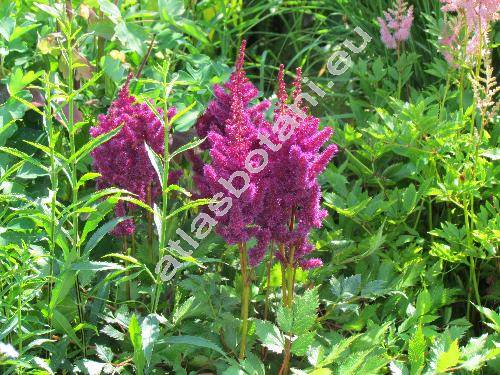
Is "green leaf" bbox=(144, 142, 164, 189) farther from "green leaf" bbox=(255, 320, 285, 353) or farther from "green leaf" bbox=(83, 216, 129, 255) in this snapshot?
"green leaf" bbox=(255, 320, 285, 353)

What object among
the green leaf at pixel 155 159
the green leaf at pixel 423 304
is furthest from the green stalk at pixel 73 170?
the green leaf at pixel 423 304

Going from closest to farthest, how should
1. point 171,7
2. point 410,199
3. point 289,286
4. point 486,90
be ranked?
point 289,286 < point 486,90 < point 410,199 < point 171,7

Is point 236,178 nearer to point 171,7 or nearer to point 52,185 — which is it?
point 52,185

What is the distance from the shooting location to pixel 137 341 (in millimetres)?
1779

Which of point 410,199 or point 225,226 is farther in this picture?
point 410,199

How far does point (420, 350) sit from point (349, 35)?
216 cm

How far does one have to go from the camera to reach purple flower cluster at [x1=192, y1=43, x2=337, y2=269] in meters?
1.71

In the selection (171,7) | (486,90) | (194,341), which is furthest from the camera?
(171,7)

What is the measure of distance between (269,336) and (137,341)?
0.28 metres

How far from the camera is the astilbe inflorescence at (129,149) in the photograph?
198 cm

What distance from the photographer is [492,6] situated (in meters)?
2.14

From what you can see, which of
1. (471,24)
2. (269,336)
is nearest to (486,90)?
(471,24)

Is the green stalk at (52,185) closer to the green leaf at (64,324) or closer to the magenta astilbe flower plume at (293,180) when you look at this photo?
the green leaf at (64,324)

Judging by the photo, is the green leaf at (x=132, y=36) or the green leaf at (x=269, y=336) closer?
the green leaf at (x=269, y=336)
